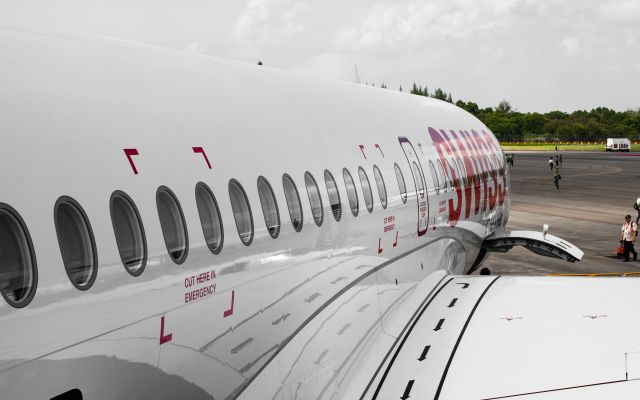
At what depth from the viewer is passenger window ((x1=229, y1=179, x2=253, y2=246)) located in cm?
609

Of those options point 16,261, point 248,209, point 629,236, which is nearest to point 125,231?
point 16,261

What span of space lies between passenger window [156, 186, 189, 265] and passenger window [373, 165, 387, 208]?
462cm

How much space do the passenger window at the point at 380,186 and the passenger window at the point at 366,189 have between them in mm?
345


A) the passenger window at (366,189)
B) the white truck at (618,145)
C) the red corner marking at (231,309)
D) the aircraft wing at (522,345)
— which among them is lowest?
the white truck at (618,145)

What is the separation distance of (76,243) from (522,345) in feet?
16.7

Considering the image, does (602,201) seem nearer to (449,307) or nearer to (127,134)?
(449,307)

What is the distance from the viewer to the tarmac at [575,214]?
24456 mm

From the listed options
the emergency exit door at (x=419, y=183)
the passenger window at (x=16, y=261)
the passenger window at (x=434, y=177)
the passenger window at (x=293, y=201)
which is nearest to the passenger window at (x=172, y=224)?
the passenger window at (x=16, y=261)

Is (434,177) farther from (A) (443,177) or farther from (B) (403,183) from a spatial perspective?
(B) (403,183)

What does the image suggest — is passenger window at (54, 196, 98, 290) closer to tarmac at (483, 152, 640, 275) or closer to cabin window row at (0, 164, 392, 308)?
cabin window row at (0, 164, 392, 308)

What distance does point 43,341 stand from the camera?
3838 millimetres

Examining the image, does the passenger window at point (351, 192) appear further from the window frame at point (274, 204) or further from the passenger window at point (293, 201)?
the window frame at point (274, 204)

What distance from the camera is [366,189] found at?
30.2 ft

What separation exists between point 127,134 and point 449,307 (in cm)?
622
